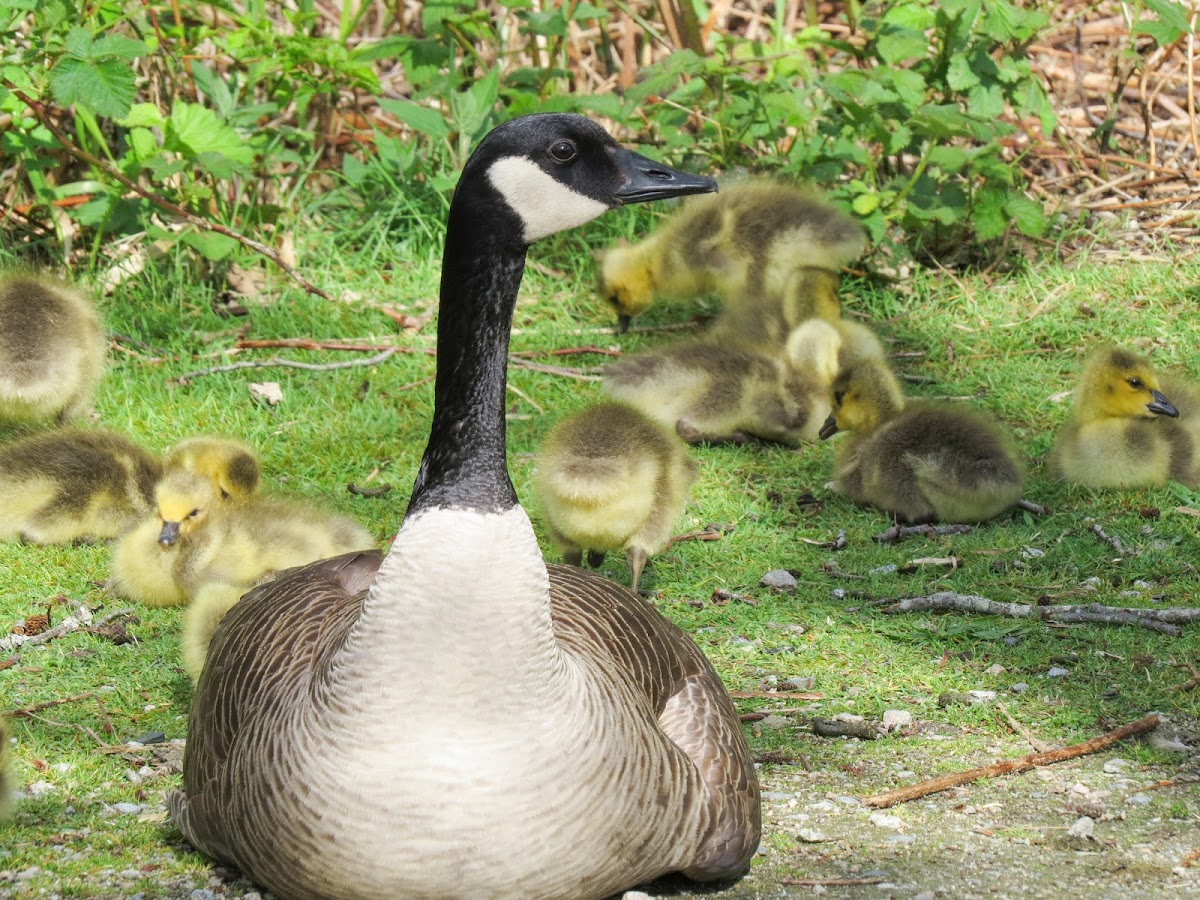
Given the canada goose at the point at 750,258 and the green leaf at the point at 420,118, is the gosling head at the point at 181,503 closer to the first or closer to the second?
the canada goose at the point at 750,258

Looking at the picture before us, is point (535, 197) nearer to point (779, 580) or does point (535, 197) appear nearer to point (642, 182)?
point (642, 182)

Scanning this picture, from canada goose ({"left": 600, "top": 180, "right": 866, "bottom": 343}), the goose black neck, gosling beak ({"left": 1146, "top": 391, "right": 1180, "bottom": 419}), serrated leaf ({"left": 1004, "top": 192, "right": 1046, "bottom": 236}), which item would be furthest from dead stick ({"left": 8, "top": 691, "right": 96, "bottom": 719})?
serrated leaf ({"left": 1004, "top": 192, "right": 1046, "bottom": 236})

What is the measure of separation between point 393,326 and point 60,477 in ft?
7.91

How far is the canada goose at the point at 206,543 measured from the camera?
4.98 metres

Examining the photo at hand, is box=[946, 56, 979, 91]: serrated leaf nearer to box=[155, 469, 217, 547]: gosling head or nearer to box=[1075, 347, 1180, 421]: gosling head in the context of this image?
box=[1075, 347, 1180, 421]: gosling head

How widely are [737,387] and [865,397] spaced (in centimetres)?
56

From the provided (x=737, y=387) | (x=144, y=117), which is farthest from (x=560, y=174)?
(x=144, y=117)

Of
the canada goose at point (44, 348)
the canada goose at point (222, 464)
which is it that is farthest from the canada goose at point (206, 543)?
the canada goose at point (44, 348)

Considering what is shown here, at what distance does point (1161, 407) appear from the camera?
5.73m

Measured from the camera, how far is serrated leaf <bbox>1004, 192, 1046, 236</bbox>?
7270 millimetres

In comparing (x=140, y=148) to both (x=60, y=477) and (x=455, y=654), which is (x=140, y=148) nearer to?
(x=60, y=477)

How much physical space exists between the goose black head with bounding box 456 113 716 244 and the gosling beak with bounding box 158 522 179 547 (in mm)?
2253

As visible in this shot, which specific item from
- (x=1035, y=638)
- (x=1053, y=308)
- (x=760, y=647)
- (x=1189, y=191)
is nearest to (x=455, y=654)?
(x=760, y=647)

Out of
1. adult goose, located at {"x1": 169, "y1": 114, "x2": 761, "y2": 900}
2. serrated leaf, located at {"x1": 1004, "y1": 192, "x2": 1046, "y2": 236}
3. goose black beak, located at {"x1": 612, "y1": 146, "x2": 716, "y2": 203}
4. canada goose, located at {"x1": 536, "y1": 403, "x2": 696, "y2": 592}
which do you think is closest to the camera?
adult goose, located at {"x1": 169, "y1": 114, "x2": 761, "y2": 900}
